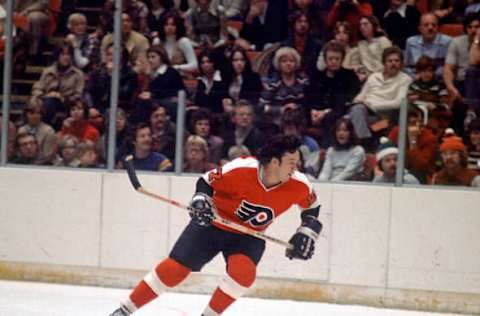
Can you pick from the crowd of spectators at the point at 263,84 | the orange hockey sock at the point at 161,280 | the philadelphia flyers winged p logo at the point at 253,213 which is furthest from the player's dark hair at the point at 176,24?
the orange hockey sock at the point at 161,280

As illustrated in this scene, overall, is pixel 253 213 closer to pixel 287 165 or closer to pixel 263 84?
pixel 287 165

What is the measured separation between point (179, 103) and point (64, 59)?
0.88 m

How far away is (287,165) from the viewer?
201 inches

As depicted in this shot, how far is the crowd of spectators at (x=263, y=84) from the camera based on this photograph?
6.55 meters

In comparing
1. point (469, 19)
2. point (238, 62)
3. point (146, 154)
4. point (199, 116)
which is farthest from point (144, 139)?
point (469, 19)

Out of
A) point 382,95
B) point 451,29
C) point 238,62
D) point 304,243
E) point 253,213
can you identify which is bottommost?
point 304,243

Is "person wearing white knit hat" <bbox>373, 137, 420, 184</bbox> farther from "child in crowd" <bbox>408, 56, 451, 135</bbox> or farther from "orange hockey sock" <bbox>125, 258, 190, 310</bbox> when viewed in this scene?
"orange hockey sock" <bbox>125, 258, 190, 310</bbox>

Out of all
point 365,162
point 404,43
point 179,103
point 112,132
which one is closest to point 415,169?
point 365,162

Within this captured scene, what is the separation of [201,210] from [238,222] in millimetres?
311

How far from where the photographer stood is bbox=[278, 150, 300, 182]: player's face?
5.08m

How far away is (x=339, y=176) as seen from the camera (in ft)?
22.0

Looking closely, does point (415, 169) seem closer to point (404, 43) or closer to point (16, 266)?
point (404, 43)

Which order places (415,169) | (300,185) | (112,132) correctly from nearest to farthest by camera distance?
(300,185)
(415,169)
(112,132)

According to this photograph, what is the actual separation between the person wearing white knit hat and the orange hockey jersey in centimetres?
143
